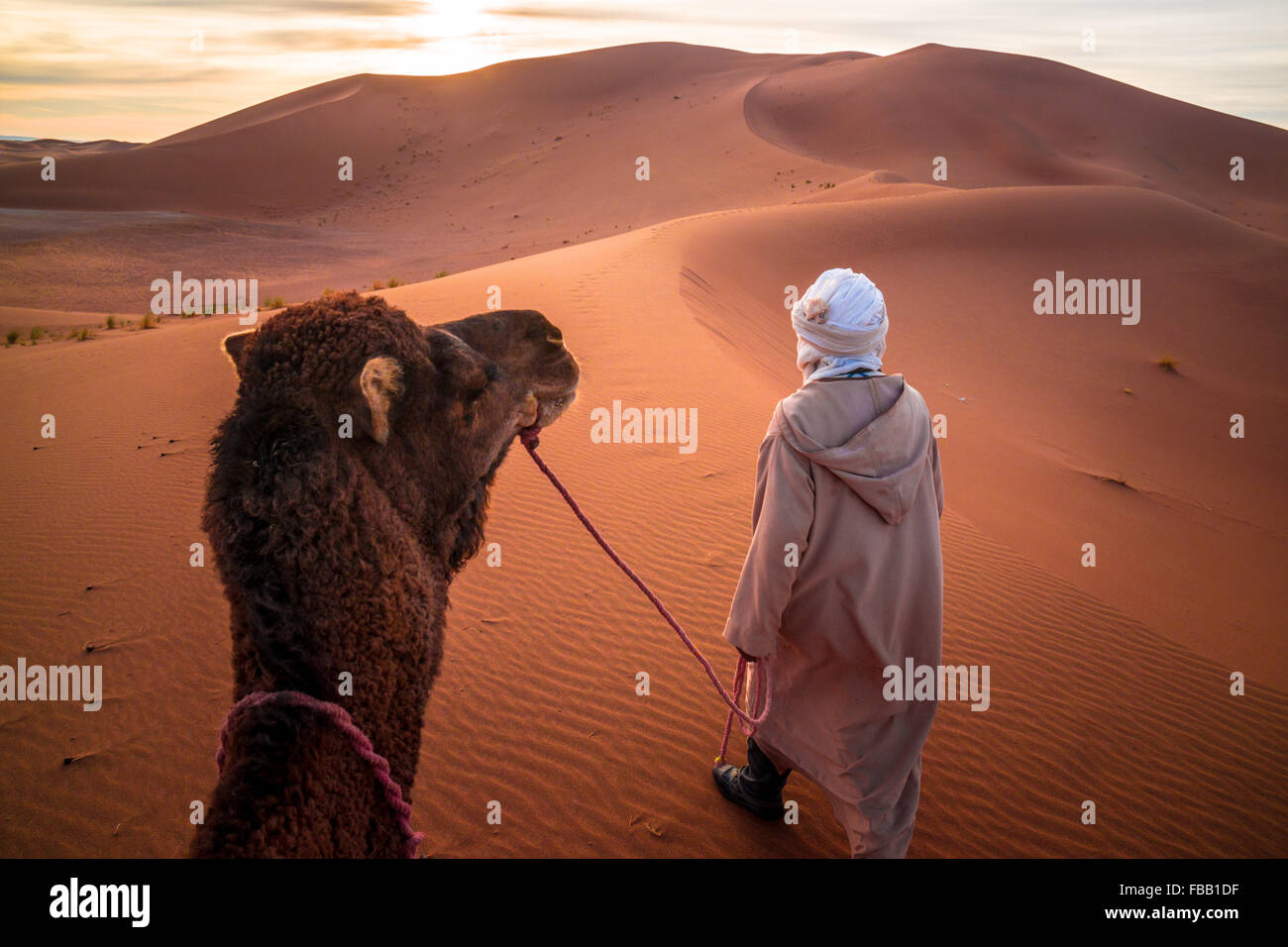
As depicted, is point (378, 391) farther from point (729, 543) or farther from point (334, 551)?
point (729, 543)

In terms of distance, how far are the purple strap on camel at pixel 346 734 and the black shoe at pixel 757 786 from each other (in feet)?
7.41

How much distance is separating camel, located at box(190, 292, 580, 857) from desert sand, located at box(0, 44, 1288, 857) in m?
2.47

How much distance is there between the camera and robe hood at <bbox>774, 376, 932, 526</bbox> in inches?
114

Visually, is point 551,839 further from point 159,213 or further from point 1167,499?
point 159,213

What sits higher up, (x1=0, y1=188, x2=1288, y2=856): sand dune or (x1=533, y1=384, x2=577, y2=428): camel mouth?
(x1=533, y1=384, x2=577, y2=428): camel mouth

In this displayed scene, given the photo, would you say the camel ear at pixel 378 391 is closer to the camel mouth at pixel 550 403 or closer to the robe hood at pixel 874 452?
the camel mouth at pixel 550 403

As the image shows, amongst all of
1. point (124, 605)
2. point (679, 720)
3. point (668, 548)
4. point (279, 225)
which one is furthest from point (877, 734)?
point (279, 225)

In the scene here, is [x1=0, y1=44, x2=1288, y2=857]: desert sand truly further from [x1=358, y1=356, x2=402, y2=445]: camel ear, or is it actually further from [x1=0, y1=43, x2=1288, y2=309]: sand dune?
[x1=0, y1=43, x2=1288, y2=309]: sand dune

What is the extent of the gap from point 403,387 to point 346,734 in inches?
39.6

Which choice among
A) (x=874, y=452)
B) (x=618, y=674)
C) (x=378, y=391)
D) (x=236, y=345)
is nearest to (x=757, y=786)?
(x=618, y=674)

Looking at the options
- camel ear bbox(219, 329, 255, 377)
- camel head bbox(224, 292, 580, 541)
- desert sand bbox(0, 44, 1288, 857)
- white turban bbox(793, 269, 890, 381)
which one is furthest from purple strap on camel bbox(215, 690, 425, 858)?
desert sand bbox(0, 44, 1288, 857)

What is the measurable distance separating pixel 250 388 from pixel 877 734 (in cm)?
282

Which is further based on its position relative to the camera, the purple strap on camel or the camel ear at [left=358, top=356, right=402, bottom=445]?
the camel ear at [left=358, top=356, right=402, bottom=445]

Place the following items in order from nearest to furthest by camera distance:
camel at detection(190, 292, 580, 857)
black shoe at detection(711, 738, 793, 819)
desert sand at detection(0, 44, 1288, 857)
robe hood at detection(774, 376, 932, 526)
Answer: camel at detection(190, 292, 580, 857), robe hood at detection(774, 376, 932, 526), black shoe at detection(711, 738, 793, 819), desert sand at detection(0, 44, 1288, 857)
